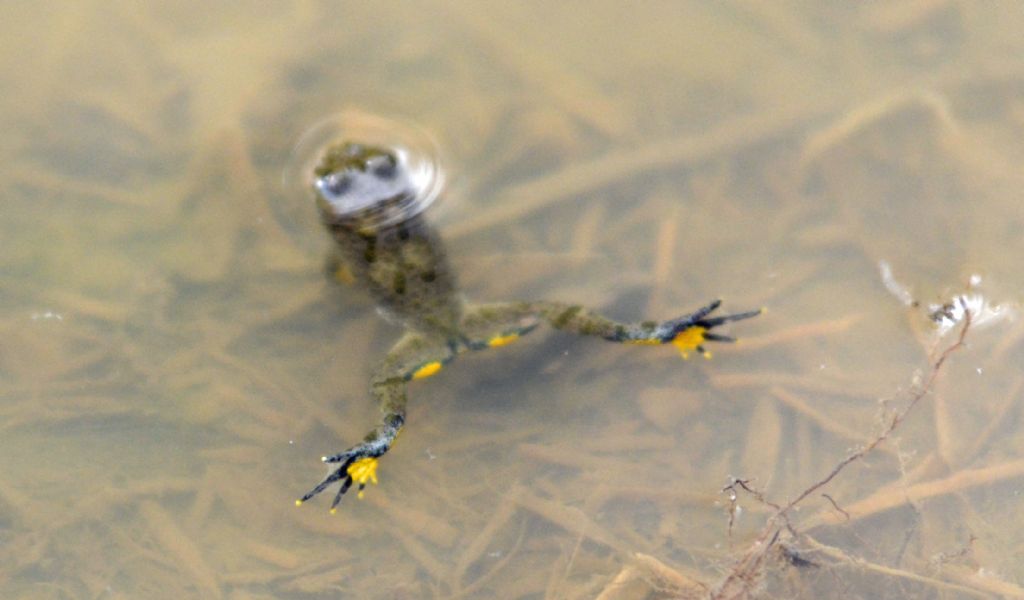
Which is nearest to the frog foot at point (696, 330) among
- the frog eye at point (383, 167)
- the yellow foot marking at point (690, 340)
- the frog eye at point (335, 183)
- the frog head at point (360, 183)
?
the yellow foot marking at point (690, 340)

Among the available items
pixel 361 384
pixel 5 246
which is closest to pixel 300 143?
pixel 361 384

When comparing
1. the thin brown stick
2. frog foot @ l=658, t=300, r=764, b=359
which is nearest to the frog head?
frog foot @ l=658, t=300, r=764, b=359

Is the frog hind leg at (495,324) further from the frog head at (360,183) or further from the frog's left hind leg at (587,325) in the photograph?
the frog head at (360,183)

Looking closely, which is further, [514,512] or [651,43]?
[651,43]

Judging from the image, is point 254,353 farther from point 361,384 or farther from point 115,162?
point 115,162

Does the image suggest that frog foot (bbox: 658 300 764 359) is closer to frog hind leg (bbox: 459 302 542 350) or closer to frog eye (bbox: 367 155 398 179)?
frog hind leg (bbox: 459 302 542 350)

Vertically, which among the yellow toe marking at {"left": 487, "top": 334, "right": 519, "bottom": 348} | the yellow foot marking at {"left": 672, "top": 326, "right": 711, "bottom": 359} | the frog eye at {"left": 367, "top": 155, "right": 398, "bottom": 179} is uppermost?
the frog eye at {"left": 367, "top": 155, "right": 398, "bottom": 179}

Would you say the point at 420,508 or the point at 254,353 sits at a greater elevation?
the point at 254,353

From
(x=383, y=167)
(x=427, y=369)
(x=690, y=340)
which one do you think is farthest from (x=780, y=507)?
(x=383, y=167)
